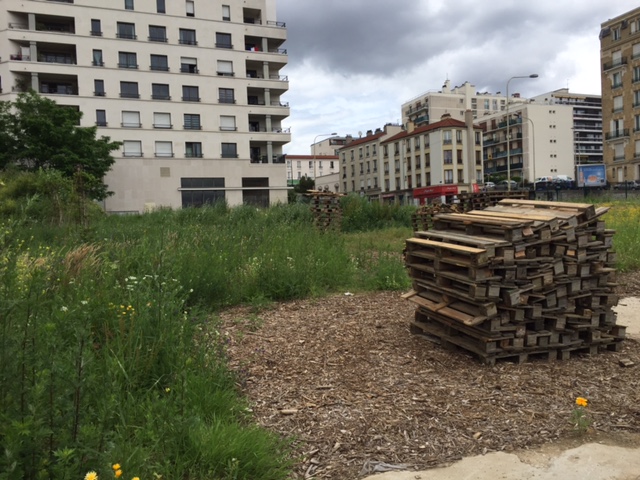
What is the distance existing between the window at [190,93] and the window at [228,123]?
9.90 feet

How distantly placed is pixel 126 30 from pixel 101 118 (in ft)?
29.0

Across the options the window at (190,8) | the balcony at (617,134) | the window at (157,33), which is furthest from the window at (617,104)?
the window at (157,33)

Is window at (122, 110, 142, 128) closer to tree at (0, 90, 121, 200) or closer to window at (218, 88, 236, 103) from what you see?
tree at (0, 90, 121, 200)

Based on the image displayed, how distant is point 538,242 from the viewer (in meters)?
4.53

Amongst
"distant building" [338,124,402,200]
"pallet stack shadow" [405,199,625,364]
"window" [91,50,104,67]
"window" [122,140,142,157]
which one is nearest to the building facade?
"distant building" [338,124,402,200]

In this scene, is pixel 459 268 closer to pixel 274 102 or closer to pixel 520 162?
pixel 274 102

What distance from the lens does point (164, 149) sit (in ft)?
159

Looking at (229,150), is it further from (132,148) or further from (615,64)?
(615,64)

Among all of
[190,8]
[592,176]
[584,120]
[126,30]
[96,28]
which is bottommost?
[592,176]

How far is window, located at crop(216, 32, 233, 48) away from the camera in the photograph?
5131cm

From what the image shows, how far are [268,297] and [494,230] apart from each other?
365cm

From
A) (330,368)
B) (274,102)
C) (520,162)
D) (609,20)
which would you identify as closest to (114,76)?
(274,102)

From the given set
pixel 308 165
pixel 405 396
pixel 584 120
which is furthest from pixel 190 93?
pixel 584 120

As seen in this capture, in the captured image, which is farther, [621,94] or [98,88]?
[621,94]
